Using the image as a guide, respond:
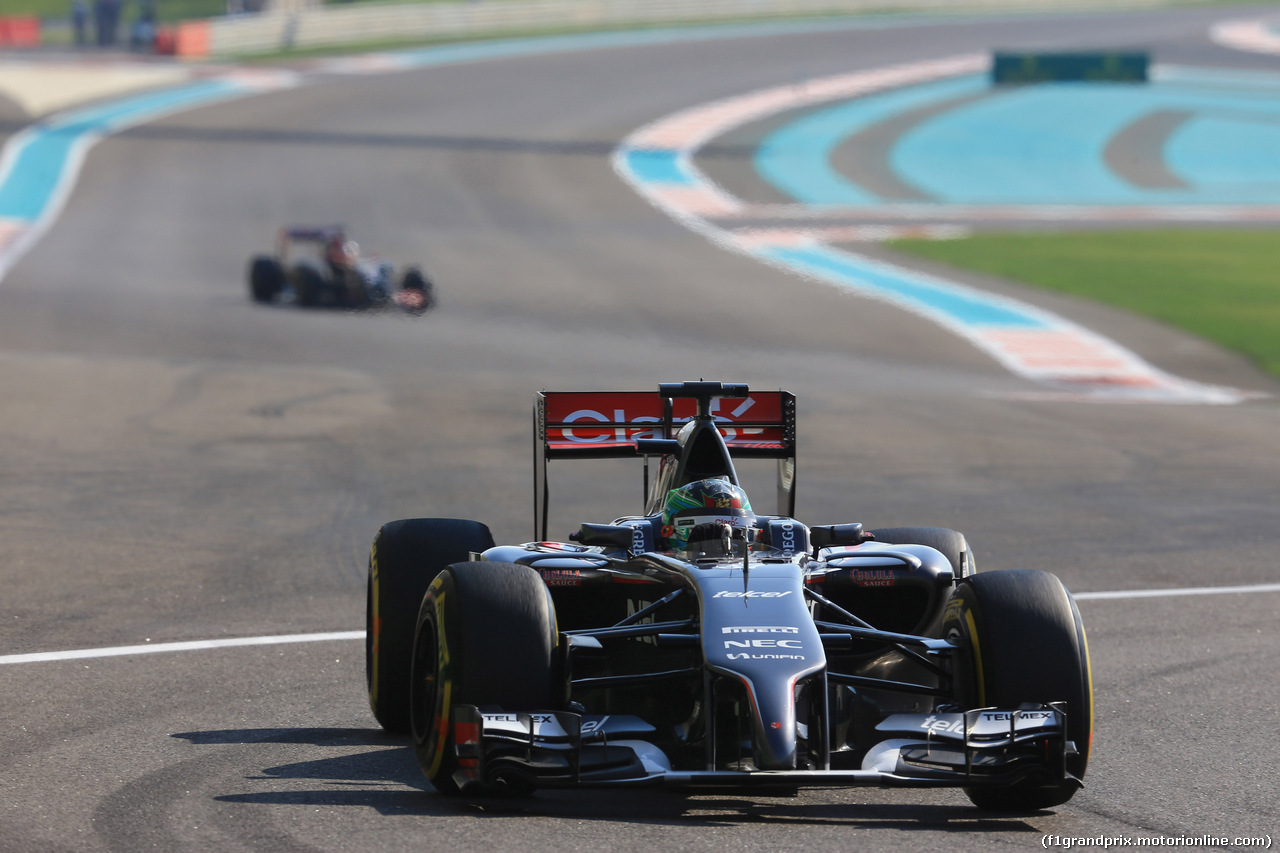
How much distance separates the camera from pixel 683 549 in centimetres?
778

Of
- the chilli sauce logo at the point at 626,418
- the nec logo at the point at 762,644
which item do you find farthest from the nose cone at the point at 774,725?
the chilli sauce logo at the point at 626,418

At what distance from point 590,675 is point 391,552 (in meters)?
1.27

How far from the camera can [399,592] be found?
26.5 ft

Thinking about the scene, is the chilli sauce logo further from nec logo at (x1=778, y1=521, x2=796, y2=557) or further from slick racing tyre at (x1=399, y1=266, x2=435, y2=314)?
slick racing tyre at (x1=399, y1=266, x2=435, y2=314)

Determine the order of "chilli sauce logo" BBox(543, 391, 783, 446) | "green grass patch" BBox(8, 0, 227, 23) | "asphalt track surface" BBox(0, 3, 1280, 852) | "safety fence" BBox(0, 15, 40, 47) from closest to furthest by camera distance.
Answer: "asphalt track surface" BBox(0, 3, 1280, 852), "chilli sauce logo" BBox(543, 391, 783, 446), "safety fence" BBox(0, 15, 40, 47), "green grass patch" BBox(8, 0, 227, 23)

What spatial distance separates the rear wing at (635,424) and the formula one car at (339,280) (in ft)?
59.6

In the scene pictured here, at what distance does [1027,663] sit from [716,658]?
1.22m


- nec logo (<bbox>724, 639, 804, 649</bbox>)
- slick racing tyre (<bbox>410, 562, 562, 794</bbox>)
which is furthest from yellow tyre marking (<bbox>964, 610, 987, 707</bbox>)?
slick racing tyre (<bbox>410, 562, 562, 794</bbox>)

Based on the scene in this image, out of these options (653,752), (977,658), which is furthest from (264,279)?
(653,752)

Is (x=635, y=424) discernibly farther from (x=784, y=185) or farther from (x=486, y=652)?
(x=784, y=185)

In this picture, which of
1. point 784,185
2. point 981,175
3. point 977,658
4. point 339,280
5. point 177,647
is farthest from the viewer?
point 981,175

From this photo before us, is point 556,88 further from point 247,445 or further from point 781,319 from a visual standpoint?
point 247,445

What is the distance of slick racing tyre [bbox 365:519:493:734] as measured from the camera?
8.02 metres

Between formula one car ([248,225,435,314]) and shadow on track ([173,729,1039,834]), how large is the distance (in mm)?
20600
